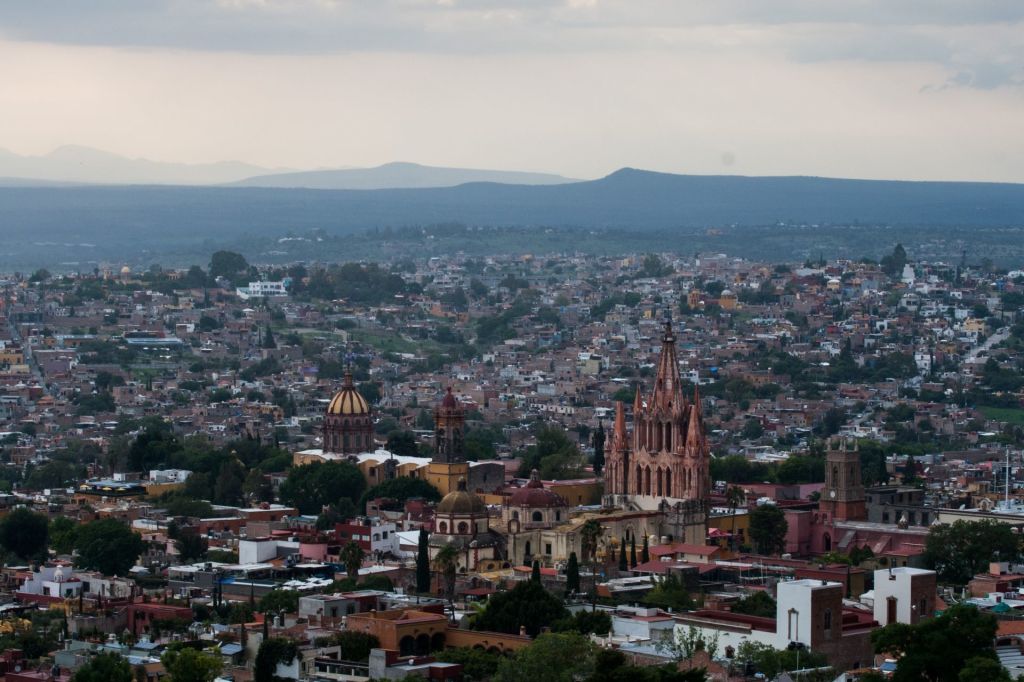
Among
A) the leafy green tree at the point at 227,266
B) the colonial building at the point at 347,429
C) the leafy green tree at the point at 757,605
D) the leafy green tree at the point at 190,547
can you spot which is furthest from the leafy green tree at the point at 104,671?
the leafy green tree at the point at 227,266

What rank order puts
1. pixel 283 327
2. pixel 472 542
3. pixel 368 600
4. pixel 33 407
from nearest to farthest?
1. pixel 368 600
2. pixel 472 542
3. pixel 33 407
4. pixel 283 327

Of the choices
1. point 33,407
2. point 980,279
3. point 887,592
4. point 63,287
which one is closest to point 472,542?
point 887,592

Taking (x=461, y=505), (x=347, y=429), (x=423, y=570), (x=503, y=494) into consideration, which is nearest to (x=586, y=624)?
(x=423, y=570)

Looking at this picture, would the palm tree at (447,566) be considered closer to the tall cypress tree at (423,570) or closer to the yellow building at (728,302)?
the tall cypress tree at (423,570)

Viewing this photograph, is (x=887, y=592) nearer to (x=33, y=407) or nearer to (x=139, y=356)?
(x=33, y=407)

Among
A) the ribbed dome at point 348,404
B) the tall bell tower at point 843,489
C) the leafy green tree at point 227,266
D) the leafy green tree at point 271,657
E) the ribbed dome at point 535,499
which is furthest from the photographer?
the leafy green tree at point 227,266

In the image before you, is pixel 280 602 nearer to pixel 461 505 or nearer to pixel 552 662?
pixel 461 505

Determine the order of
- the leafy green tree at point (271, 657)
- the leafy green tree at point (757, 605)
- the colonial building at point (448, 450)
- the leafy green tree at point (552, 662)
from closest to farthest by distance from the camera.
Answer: the leafy green tree at point (552, 662)
the leafy green tree at point (271, 657)
the leafy green tree at point (757, 605)
the colonial building at point (448, 450)
